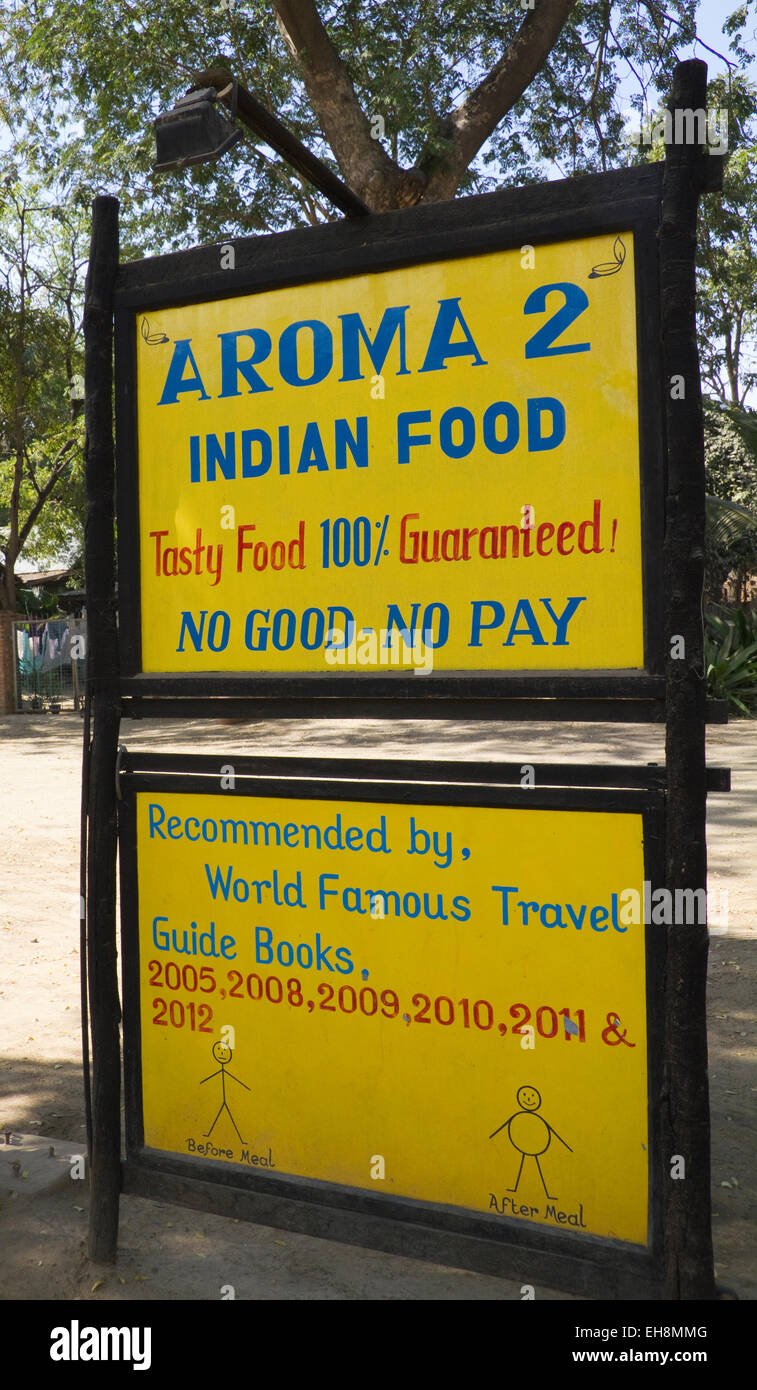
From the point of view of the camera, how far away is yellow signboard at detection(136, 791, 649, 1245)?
8.40 ft

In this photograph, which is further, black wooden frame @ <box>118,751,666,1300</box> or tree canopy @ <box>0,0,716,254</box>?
tree canopy @ <box>0,0,716,254</box>

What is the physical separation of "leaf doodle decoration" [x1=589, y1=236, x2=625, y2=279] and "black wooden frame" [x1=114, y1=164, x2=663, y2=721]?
1.3 inches

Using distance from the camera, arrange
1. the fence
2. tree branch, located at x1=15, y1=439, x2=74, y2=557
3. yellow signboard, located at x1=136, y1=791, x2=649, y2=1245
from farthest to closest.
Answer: tree branch, located at x1=15, y1=439, x2=74, y2=557, the fence, yellow signboard, located at x1=136, y1=791, x2=649, y2=1245

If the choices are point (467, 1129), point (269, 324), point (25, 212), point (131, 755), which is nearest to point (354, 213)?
point (269, 324)

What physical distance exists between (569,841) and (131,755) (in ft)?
4.23

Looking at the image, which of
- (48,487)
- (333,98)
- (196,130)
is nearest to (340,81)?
(333,98)

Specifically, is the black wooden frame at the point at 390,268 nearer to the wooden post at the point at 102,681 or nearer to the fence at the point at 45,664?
the wooden post at the point at 102,681

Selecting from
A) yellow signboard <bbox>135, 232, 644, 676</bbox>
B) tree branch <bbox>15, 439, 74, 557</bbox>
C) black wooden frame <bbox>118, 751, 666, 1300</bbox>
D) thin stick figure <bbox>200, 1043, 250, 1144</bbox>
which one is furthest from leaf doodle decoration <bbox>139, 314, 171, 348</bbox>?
tree branch <bbox>15, 439, 74, 557</bbox>

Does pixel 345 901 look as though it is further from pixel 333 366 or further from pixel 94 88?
pixel 94 88

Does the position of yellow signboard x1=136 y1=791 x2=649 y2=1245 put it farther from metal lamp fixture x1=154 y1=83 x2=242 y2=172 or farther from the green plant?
the green plant

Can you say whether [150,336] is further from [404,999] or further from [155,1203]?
[155,1203]

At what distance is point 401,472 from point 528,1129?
160 centimetres

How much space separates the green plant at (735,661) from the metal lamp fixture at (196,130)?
49.4 feet

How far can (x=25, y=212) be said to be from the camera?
936 inches
